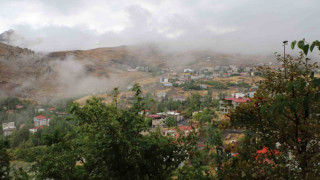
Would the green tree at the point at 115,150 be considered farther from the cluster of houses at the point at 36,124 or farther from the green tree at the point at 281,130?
the cluster of houses at the point at 36,124

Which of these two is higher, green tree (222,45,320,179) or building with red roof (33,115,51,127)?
green tree (222,45,320,179)

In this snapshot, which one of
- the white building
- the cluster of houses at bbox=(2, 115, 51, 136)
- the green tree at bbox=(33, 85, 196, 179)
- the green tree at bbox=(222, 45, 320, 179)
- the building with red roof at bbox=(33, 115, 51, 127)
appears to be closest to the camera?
the green tree at bbox=(222, 45, 320, 179)

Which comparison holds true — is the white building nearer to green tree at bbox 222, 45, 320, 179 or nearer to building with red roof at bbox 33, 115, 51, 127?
building with red roof at bbox 33, 115, 51, 127

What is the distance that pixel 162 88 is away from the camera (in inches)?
2334

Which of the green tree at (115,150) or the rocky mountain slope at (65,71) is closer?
the green tree at (115,150)

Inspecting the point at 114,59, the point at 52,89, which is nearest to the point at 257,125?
the point at 52,89

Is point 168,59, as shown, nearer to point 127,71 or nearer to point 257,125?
point 127,71

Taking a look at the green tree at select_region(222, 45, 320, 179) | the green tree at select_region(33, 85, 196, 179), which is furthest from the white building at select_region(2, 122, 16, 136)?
the green tree at select_region(222, 45, 320, 179)

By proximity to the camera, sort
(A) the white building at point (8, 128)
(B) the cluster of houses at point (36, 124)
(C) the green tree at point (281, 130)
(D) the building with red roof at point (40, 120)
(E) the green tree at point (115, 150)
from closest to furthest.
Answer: (C) the green tree at point (281, 130) → (E) the green tree at point (115, 150) → (A) the white building at point (8, 128) → (B) the cluster of houses at point (36, 124) → (D) the building with red roof at point (40, 120)

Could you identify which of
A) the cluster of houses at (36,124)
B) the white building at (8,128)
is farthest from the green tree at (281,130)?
the white building at (8,128)

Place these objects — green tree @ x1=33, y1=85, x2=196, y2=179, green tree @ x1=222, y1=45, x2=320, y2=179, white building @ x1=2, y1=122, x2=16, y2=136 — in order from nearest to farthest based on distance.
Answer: green tree @ x1=222, y1=45, x2=320, y2=179
green tree @ x1=33, y1=85, x2=196, y2=179
white building @ x1=2, y1=122, x2=16, y2=136

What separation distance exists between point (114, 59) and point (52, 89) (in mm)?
28462

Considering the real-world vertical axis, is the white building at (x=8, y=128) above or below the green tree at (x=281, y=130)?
below

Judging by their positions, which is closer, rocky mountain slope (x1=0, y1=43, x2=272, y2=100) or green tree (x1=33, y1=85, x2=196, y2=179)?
green tree (x1=33, y1=85, x2=196, y2=179)
